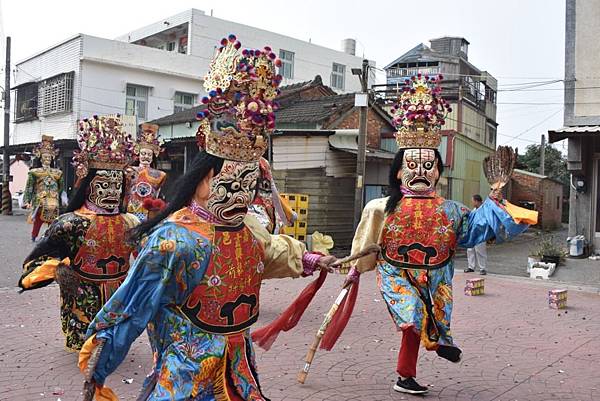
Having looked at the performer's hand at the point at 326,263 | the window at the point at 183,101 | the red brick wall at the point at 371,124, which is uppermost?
the window at the point at 183,101

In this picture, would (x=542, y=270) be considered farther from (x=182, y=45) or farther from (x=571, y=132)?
(x=182, y=45)

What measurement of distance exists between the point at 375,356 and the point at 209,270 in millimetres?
3428

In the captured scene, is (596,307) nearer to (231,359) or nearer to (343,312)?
(343,312)

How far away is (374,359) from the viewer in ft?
18.6

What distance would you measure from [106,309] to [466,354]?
431 cm

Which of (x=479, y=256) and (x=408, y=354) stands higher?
(x=479, y=256)

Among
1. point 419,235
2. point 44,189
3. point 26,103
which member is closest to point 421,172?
point 419,235

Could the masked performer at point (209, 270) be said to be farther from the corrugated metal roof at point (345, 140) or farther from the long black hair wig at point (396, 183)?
the corrugated metal roof at point (345, 140)

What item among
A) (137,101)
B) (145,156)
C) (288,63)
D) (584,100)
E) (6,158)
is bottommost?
(145,156)

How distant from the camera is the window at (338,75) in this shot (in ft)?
110

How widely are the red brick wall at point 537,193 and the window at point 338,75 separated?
38.6 feet

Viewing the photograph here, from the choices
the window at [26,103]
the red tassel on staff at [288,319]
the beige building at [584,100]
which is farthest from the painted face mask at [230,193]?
the window at [26,103]

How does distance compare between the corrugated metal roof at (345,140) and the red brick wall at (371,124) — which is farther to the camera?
the red brick wall at (371,124)

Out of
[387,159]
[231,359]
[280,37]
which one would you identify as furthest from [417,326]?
[280,37]
